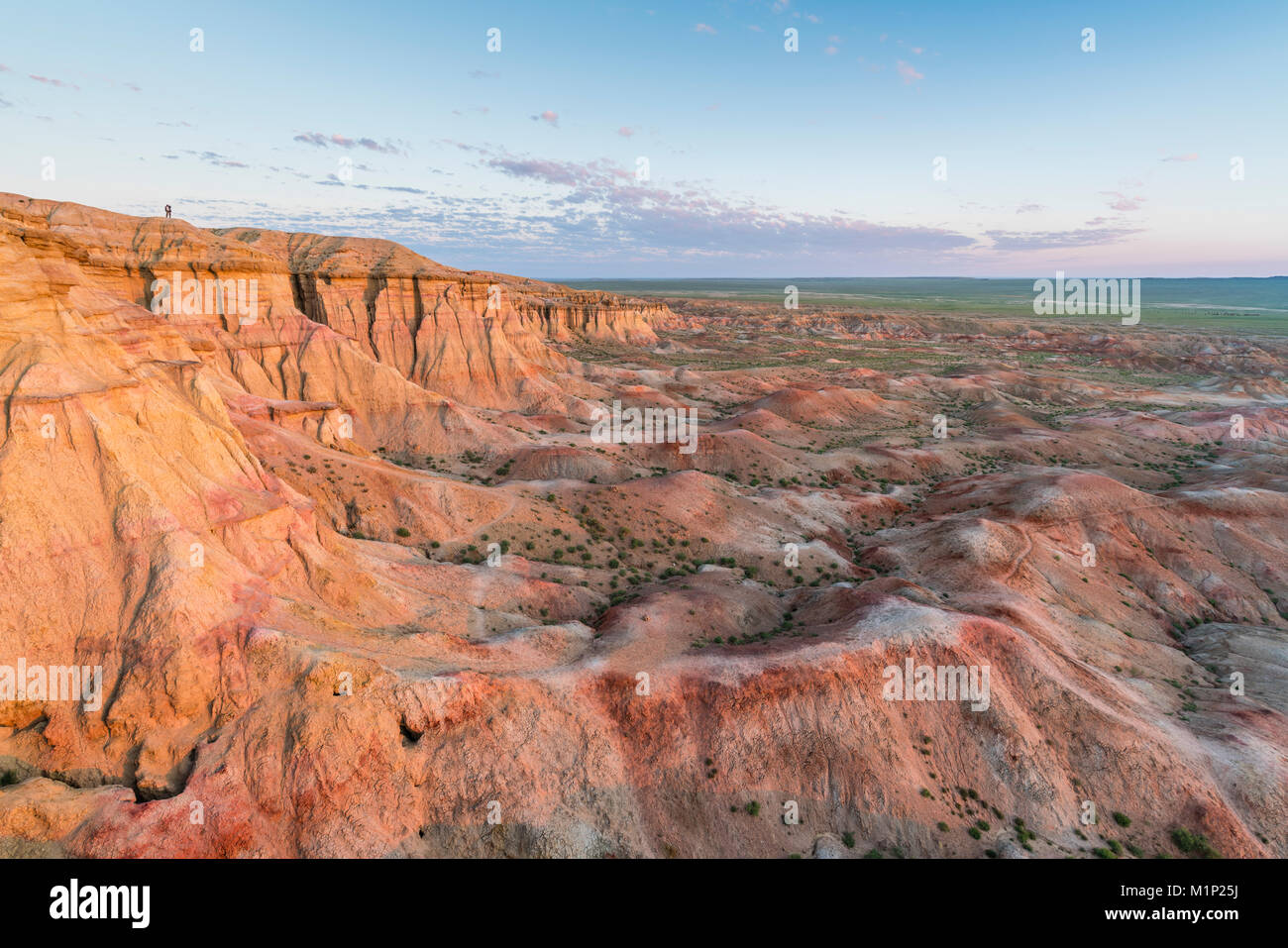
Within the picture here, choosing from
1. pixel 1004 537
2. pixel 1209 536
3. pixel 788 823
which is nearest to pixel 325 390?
pixel 788 823

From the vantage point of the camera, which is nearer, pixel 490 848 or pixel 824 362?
pixel 490 848

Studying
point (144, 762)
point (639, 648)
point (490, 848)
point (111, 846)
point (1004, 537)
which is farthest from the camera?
point (1004, 537)

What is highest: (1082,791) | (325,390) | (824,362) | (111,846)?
(824,362)

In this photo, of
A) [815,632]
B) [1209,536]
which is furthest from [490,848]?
[1209,536]

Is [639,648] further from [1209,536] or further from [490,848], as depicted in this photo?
[1209,536]

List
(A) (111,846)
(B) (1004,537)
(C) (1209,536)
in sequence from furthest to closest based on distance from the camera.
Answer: (C) (1209,536), (B) (1004,537), (A) (111,846)

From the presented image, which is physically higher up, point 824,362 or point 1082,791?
point 824,362
